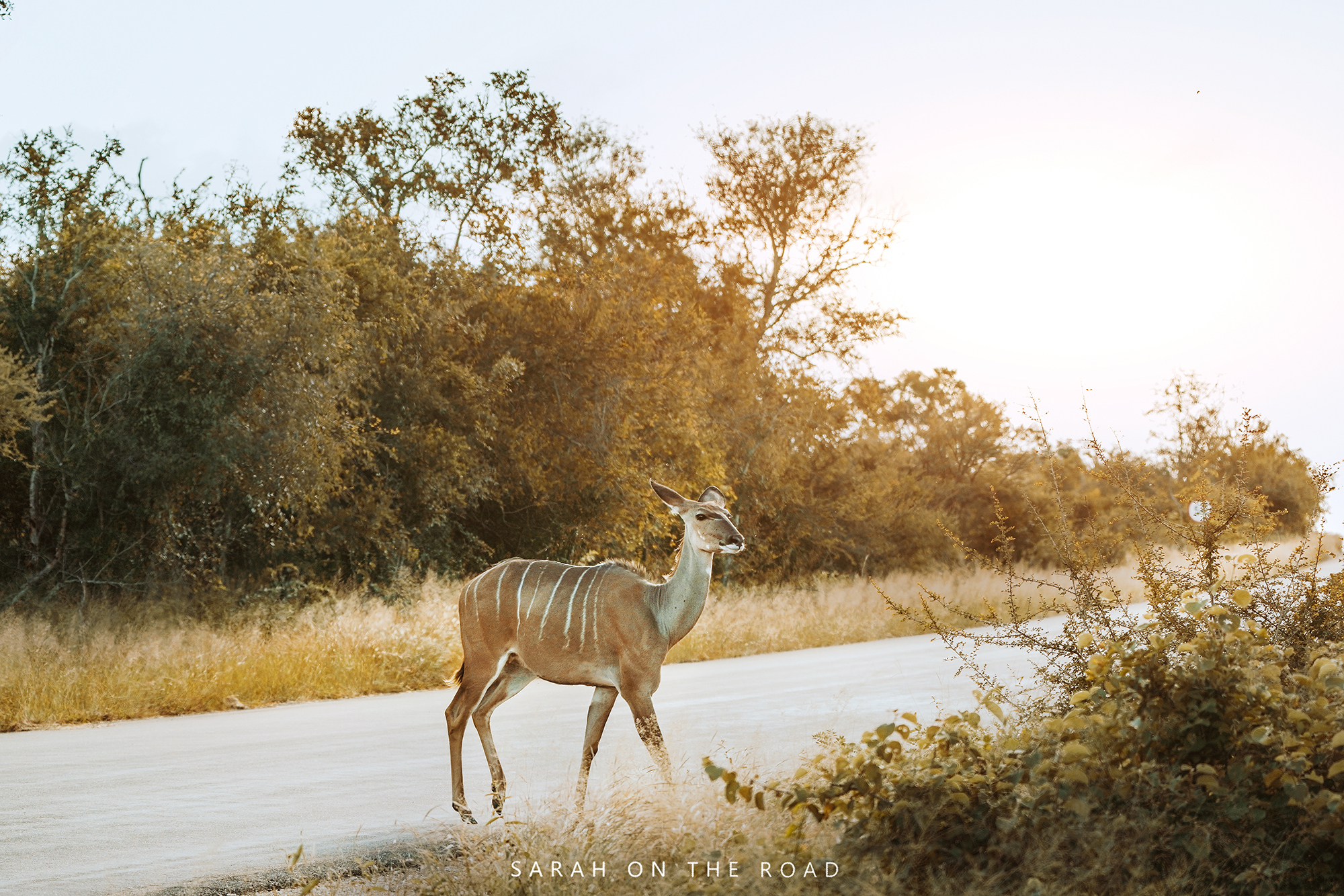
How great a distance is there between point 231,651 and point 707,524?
39.4 feet

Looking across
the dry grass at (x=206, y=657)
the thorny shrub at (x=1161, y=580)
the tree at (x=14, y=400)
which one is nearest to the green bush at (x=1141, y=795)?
the thorny shrub at (x=1161, y=580)

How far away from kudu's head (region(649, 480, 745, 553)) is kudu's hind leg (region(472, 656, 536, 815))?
4.08 feet

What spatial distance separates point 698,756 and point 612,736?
2327mm

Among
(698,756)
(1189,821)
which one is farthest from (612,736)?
(1189,821)

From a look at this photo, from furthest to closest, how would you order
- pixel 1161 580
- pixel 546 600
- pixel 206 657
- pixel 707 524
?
pixel 206 657 < pixel 1161 580 < pixel 707 524 < pixel 546 600

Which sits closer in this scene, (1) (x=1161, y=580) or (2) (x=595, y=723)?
(2) (x=595, y=723)

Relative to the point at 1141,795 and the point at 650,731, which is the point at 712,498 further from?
the point at 1141,795

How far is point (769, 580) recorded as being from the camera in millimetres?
38719

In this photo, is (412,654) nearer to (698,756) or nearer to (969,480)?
(698,756)

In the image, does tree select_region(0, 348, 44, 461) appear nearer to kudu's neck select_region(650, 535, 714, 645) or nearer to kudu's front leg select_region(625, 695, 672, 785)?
kudu's neck select_region(650, 535, 714, 645)

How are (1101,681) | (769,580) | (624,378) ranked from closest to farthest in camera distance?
(1101,681)
(624,378)
(769,580)

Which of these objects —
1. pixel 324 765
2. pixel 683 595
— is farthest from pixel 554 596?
pixel 324 765

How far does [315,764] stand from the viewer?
11938 millimetres

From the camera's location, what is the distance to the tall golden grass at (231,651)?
16.4 meters
